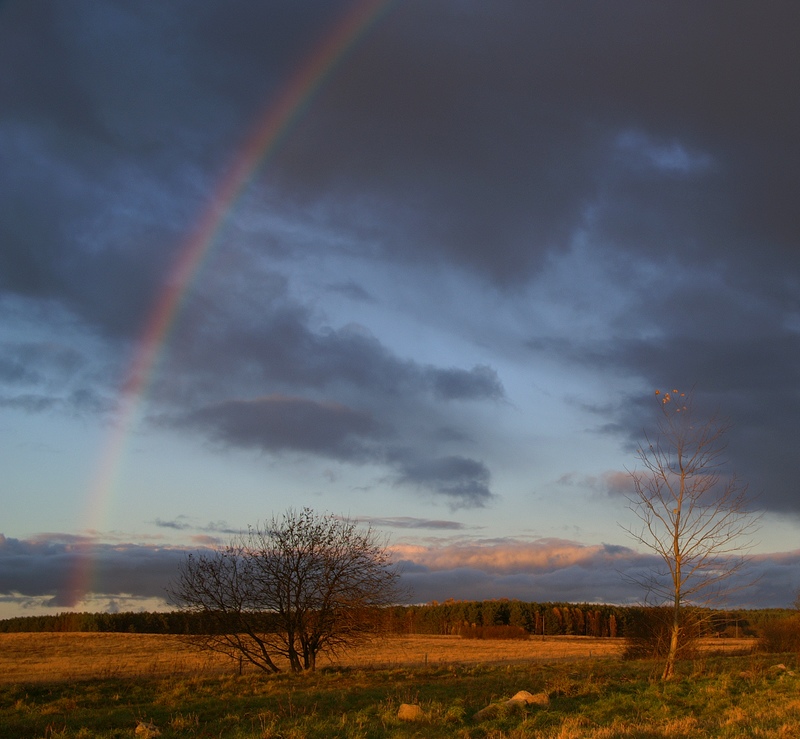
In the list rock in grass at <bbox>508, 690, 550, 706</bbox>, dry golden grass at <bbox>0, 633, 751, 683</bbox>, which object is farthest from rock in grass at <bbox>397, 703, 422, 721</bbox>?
dry golden grass at <bbox>0, 633, 751, 683</bbox>

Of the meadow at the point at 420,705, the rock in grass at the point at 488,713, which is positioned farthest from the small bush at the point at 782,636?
the rock in grass at the point at 488,713

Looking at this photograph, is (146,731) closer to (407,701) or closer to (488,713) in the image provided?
(407,701)

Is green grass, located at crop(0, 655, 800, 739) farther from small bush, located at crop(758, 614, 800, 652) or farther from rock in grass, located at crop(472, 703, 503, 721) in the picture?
small bush, located at crop(758, 614, 800, 652)

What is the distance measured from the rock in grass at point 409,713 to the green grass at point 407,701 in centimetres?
18

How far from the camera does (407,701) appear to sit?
52.2 feet

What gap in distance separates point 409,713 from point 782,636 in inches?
1634

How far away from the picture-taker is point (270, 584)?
90.8ft

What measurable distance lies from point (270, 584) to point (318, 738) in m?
16.9

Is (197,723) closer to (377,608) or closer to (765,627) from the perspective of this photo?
(377,608)

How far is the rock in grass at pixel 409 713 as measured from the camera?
42.7ft

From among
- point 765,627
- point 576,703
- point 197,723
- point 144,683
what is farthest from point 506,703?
point 765,627

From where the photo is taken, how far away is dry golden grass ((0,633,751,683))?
3194 cm

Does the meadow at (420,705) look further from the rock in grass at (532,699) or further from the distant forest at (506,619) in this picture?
the distant forest at (506,619)

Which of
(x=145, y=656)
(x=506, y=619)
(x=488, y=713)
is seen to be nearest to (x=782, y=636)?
(x=488, y=713)
